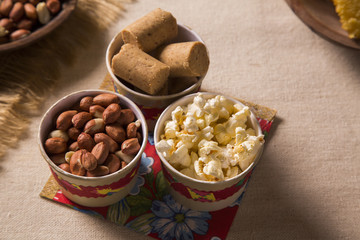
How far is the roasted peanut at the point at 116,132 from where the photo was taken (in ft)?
3.01

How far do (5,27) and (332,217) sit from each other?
3.43 ft

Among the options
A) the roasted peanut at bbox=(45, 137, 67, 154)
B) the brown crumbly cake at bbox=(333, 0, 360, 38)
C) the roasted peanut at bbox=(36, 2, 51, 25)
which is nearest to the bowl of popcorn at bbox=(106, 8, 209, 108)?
the roasted peanut at bbox=(45, 137, 67, 154)

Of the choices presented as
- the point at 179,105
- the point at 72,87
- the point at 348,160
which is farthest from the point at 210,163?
the point at 72,87

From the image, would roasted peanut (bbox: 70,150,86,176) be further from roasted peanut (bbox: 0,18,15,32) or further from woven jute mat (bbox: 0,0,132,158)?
roasted peanut (bbox: 0,18,15,32)

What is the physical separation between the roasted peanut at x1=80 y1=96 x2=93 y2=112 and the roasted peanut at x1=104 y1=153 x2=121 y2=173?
15 centimetres

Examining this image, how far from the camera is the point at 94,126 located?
0.92 m

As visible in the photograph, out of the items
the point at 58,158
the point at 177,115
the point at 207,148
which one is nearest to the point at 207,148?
the point at 207,148

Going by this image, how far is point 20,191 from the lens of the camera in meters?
1.03

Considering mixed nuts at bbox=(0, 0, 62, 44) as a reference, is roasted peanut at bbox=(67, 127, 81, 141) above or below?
below

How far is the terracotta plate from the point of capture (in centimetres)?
121

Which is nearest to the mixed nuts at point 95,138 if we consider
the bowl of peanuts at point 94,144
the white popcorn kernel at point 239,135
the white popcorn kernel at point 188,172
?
the bowl of peanuts at point 94,144

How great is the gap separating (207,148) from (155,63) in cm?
25

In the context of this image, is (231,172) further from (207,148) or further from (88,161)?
(88,161)

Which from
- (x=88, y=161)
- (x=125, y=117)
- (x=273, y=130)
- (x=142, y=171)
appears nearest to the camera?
(x=88, y=161)
